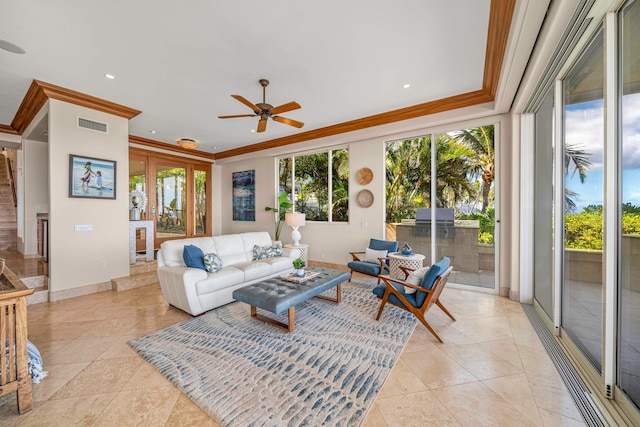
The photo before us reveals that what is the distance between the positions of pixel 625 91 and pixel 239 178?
7293mm

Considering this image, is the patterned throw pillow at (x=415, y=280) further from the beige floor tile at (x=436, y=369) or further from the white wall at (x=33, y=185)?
the white wall at (x=33, y=185)

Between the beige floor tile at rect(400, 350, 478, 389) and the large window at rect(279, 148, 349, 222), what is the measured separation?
3.48 m

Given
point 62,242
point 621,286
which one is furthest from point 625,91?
point 62,242

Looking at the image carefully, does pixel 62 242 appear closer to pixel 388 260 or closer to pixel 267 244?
pixel 267 244

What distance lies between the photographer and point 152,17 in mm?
2270

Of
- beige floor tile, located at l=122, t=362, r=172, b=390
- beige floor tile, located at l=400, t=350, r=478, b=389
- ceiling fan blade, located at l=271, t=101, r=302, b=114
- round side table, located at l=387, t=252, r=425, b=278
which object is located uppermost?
ceiling fan blade, located at l=271, t=101, r=302, b=114

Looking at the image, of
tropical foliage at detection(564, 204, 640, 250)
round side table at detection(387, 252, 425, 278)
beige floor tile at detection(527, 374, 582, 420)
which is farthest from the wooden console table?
round side table at detection(387, 252, 425, 278)

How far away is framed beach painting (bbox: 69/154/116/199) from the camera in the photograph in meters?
3.88

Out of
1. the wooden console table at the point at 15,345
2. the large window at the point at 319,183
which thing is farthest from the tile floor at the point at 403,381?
the large window at the point at 319,183

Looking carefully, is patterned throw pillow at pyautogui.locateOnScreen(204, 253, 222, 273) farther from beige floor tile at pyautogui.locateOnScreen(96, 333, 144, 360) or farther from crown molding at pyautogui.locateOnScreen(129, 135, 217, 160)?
crown molding at pyautogui.locateOnScreen(129, 135, 217, 160)

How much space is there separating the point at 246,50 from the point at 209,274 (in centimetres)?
275

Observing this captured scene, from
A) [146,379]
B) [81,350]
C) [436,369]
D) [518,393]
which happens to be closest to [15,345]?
[146,379]

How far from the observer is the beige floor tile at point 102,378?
1.89 m

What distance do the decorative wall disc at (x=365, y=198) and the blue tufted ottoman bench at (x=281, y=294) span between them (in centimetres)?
215
